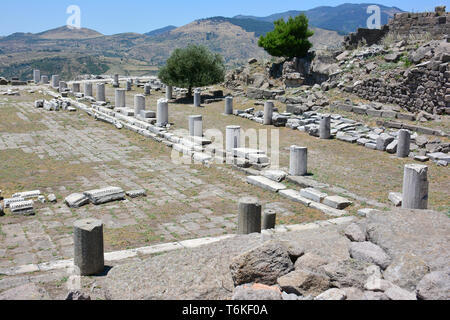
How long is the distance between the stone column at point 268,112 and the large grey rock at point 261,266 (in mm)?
15992

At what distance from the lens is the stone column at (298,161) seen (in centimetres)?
1269

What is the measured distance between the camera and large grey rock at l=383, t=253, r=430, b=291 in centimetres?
528

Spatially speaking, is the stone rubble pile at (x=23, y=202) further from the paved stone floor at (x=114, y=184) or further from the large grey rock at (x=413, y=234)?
the large grey rock at (x=413, y=234)

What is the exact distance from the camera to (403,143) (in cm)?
1513

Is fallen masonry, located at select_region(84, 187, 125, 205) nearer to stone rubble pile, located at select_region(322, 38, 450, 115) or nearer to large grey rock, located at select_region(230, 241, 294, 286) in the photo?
large grey rock, located at select_region(230, 241, 294, 286)

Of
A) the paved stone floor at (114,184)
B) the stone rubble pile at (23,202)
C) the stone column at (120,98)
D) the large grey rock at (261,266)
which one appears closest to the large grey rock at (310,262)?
the large grey rock at (261,266)

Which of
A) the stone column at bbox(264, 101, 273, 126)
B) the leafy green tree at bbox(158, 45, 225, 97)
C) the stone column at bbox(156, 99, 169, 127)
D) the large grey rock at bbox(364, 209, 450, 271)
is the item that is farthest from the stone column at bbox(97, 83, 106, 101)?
the large grey rock at bbox(364, 209, 450, 271)

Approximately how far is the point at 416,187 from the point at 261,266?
17.4 feet

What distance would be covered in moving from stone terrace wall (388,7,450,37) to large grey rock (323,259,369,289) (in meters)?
25.5

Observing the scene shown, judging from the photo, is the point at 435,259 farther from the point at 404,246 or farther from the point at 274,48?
the point at 274,48

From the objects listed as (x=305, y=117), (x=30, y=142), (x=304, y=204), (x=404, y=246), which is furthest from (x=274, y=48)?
(x=404, y=246)

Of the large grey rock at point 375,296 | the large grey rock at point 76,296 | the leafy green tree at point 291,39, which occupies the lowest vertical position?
the large grey rock at point 76,296

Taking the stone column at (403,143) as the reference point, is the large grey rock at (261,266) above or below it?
below
